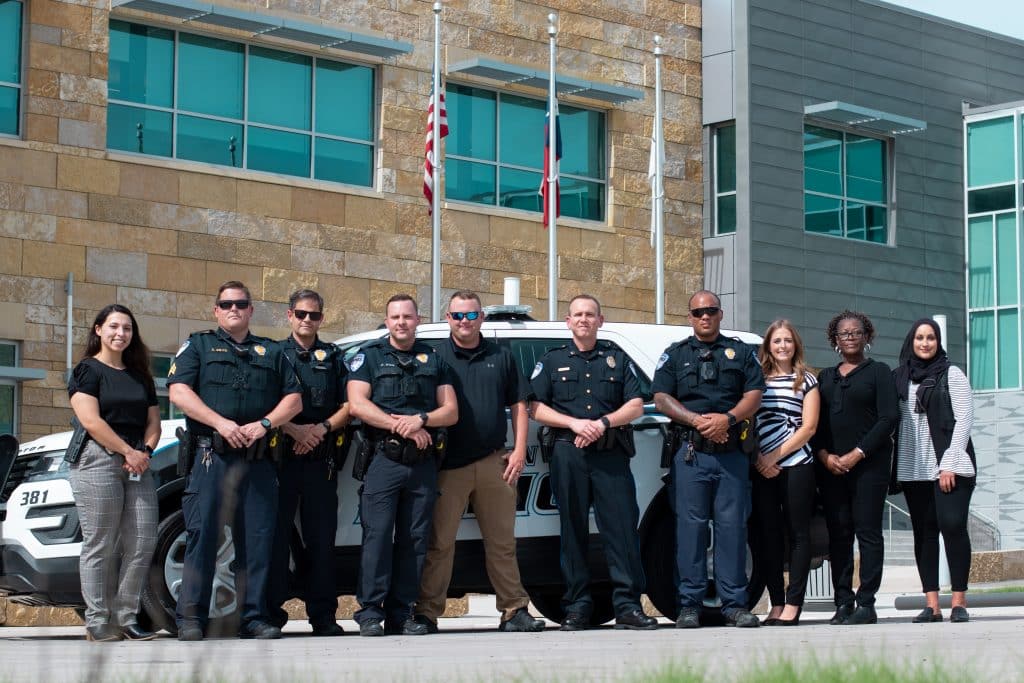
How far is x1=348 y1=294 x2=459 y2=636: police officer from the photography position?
30.1ft

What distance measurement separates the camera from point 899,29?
31.3 metres

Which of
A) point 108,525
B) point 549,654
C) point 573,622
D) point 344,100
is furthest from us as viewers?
point 344,100

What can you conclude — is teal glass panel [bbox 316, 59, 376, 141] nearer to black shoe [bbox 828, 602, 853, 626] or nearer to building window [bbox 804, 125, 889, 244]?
building window [bbox 804, 125, 889, 244]

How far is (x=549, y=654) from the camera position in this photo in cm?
719

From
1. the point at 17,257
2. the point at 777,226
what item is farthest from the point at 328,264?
the point at 777,226

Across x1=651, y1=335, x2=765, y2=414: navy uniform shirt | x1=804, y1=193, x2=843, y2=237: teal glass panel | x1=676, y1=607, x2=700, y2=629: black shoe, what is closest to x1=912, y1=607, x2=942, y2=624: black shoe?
x1=676, y1=607, x2=700, y2=629: black shoe

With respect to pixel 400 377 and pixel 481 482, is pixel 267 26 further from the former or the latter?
pixel 481 482

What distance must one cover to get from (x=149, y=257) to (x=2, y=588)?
12.1 metres

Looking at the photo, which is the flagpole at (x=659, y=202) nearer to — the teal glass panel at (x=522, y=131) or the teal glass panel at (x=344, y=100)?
the teal glass panel at (x=522, y=131)

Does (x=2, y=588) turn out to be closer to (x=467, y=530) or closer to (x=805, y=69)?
(x=467, y=530)

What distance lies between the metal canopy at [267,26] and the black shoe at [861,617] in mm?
13644

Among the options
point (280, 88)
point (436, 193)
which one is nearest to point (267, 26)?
point (280, 88)

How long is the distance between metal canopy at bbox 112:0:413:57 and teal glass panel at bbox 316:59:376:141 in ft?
1.61

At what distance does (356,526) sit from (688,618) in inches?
74.0
